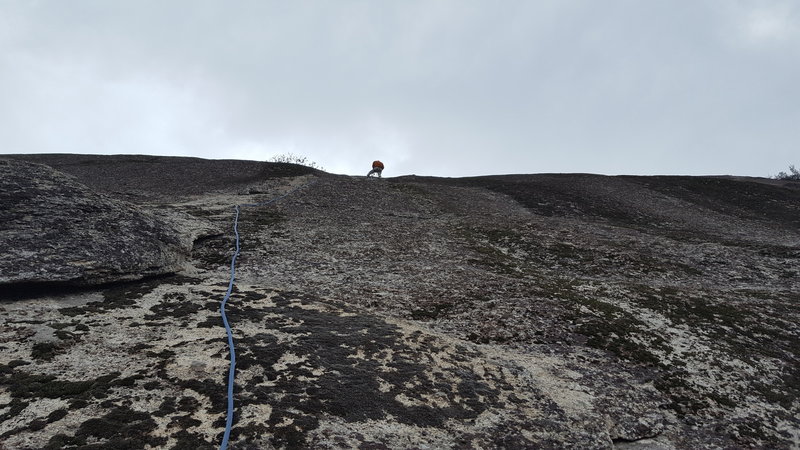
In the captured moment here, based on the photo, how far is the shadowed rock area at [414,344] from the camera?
7262 mm

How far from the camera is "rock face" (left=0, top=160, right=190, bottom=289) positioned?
10828 mm

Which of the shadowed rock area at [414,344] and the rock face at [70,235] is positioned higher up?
the rock face at [70,235]

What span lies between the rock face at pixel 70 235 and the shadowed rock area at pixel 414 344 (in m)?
0.41

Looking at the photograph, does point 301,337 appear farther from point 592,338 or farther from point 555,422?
point 592,338

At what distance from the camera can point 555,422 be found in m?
8.31

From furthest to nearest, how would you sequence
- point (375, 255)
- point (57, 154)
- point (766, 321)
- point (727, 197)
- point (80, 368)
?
1. point (57, 154)
2. point (727, 197)
3. point (375, 255)
4. point (766, 321)
5. point (80, 368)

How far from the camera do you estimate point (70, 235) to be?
12.1 metres

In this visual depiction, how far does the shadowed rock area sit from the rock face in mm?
407

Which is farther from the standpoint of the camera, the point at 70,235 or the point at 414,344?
the point at 70,235

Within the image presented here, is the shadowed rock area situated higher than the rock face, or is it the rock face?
the rock face

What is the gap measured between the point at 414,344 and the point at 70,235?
10159 mm

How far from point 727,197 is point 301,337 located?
4706cm

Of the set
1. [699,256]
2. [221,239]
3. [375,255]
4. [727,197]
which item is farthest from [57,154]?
[727,197]

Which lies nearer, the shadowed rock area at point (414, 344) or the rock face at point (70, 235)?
the shadowed rock area at point (414, 344)
